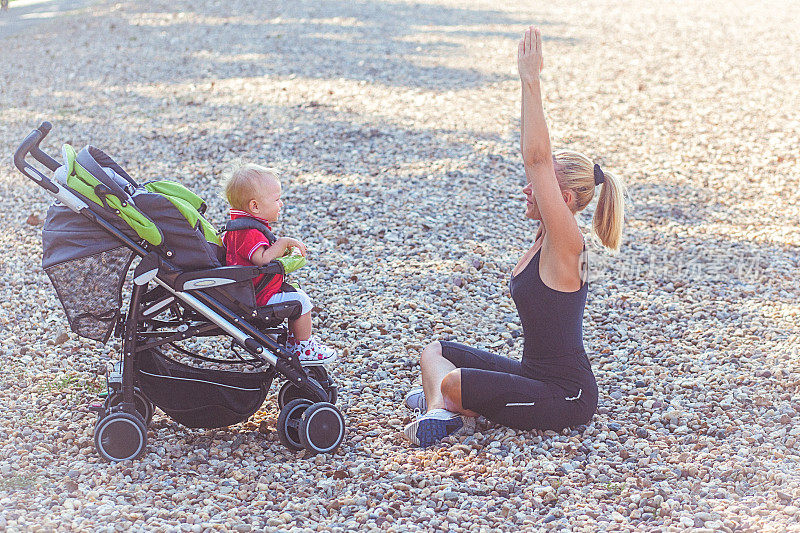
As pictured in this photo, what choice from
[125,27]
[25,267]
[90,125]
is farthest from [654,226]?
[125,27]

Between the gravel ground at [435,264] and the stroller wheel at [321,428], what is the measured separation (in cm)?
8

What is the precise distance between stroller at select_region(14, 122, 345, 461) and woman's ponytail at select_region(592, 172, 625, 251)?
4.90 ft

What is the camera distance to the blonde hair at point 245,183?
12.4ft

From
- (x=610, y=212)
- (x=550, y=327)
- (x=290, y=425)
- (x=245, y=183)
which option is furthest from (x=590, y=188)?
(x=290, y=425)

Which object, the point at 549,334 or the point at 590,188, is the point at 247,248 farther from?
the point at 590,188

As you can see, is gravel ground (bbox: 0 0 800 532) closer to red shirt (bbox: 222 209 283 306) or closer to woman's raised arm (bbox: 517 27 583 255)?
red shirt (bbox: 222 209 283 306)

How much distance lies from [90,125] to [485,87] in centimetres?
526

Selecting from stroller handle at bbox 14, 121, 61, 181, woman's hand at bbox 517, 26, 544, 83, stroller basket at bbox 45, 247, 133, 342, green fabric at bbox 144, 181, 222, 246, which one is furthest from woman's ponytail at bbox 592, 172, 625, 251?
stroller handle at bbox 14, 121, 61, 181

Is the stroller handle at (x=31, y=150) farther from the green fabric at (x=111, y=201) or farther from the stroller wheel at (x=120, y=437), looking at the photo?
the stroller wheel at (x=120, y=437)

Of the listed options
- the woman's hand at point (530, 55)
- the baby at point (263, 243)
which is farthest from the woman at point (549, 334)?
the baby at point (263, 243)

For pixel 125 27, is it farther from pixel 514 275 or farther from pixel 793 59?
pixel 514 275

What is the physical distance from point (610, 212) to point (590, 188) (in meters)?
0.15

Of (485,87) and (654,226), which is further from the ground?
(485,87)

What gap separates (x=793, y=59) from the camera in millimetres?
13359
